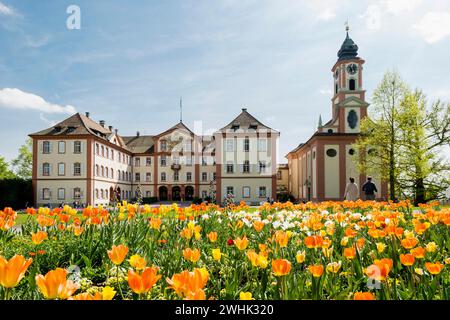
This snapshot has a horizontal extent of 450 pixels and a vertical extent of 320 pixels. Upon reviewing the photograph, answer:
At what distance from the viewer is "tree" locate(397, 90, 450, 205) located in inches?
1020

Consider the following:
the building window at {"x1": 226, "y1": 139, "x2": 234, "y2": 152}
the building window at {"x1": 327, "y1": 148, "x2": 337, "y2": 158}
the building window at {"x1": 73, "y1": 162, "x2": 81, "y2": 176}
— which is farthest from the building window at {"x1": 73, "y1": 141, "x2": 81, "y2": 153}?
the building window at {"x1": 327, "y1": 148, "x2": 337, "y2": 158}

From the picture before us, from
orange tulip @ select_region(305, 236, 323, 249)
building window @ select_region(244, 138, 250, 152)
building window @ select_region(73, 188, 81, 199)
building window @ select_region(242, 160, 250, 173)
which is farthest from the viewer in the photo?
building window @ select_region(244, 138, 250, 152)

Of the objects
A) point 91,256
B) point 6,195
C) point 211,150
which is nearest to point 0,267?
point 91,256

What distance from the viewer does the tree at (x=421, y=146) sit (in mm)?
25906

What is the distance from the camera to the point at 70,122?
156 ft

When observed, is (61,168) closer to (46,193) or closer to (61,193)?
(61,193)

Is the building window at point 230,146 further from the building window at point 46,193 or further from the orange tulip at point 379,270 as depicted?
the orange tulip at point 379,270

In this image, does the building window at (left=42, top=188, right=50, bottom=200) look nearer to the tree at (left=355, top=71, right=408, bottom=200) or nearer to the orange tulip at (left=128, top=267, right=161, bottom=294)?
the tree at (left=355, top=71, right=408, bottom=200)

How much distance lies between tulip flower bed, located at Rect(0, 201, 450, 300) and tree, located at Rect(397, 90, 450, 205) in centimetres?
2224

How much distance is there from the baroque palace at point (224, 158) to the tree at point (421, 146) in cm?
894

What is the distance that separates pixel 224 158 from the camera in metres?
46.2

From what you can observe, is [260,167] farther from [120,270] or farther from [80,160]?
[120,270]

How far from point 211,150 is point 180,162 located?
5387 mm

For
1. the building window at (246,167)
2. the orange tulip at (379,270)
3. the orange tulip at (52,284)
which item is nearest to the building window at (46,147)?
the building window at (246,167)
